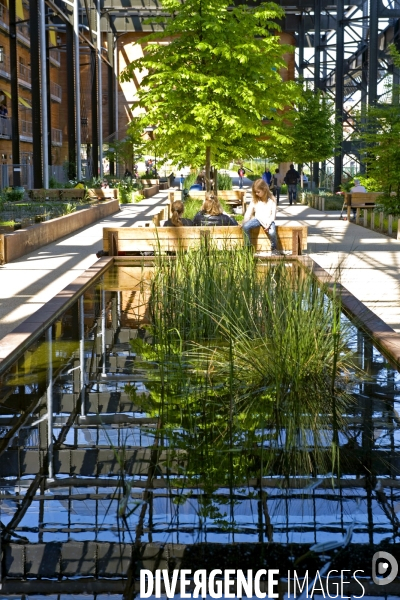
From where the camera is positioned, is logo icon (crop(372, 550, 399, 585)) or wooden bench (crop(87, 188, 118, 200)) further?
wooden bench (crop(87, 188, 118, 200))

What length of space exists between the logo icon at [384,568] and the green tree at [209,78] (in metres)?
14.4

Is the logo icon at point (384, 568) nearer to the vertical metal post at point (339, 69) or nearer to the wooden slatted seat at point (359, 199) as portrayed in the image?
the wooden slatted seat at point (359, 199)

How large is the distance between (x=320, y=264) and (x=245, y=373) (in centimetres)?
757

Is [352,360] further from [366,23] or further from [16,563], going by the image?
[366,23]

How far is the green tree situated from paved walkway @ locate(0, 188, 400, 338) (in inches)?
108

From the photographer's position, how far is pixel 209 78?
672 inches

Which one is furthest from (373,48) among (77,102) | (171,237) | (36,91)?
(171,237)

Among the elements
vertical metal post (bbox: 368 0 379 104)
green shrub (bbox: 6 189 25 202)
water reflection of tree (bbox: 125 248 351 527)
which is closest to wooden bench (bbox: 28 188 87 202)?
green shrub (bbox: 6 189 25 202)

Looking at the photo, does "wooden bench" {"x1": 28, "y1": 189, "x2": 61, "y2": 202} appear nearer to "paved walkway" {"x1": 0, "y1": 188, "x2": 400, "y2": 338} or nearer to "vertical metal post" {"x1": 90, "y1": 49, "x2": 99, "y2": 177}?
"paved walkway" {"x1": 0, "y1": 188, "x2": 400, "y2": 338}

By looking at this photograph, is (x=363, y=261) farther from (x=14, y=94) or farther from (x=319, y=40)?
(x=319, y=40)

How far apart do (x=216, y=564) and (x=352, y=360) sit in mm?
3369

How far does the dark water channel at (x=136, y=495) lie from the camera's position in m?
3.30

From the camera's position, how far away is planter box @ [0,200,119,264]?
14.3 meters

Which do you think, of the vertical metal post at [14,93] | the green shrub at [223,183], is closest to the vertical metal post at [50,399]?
the green shrub at [223,183]
